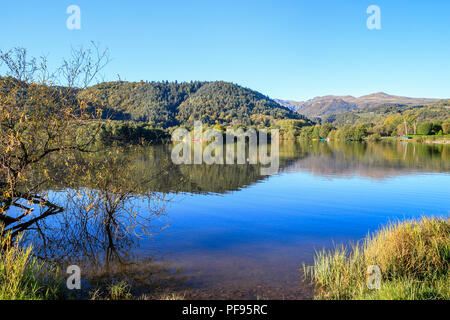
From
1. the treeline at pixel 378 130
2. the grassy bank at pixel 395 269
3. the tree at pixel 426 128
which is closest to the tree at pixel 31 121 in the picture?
the grassy bank at pixel 395 269

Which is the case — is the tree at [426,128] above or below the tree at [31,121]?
above

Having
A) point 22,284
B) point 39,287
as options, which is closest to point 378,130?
point 39,287

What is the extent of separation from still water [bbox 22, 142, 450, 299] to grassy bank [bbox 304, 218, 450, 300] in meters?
0.75

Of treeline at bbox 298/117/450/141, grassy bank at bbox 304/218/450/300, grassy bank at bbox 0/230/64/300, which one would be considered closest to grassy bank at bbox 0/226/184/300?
grassy bank at bbox 0/230/64/300

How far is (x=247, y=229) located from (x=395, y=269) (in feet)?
22.9

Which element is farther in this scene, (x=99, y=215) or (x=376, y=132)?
(x=376, y=132)

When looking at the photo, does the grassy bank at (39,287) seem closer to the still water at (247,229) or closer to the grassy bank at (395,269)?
the still water at (247,229)

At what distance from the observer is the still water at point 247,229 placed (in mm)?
9055

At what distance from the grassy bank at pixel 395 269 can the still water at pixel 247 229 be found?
0.75 meters

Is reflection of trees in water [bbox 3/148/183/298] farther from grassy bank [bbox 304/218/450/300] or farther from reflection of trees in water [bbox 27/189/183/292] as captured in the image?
grassy bank [bbox 304/218/450/300]
